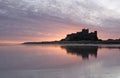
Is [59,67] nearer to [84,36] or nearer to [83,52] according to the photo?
[83,52]

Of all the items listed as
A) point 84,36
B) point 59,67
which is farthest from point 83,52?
point 84,36

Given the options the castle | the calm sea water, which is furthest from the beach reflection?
the castle

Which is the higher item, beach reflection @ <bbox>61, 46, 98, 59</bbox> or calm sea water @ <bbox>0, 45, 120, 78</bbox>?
beach reflection @ <bbox>61, 46, 98, 59</bbox>

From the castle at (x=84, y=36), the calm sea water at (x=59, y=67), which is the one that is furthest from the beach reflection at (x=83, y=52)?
the castle at (x=84, y=36)

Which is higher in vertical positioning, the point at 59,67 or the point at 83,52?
the point at 83,52

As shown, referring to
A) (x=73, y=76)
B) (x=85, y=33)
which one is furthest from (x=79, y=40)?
(x=73, y=76)

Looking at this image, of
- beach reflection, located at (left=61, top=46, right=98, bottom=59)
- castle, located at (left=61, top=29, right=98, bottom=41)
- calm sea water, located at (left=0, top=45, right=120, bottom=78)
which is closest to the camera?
calm sea water, located at (left=0, top=45, right=120, bottom=78)

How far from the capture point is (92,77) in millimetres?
18828

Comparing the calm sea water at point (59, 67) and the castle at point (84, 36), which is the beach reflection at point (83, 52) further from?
the castle at point (84, 36)

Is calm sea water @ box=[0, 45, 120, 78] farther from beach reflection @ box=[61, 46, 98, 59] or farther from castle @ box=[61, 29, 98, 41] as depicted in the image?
castle @ box=[61, 29, 98, 41]

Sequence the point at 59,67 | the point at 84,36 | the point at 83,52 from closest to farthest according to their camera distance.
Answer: the point at 59,67 < the point at 83,52 < the point at 84,36

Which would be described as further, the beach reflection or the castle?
the castle

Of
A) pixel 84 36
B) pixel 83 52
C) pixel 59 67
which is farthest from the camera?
pixel 84 36

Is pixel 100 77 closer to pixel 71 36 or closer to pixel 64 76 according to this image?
pixel 64 76
